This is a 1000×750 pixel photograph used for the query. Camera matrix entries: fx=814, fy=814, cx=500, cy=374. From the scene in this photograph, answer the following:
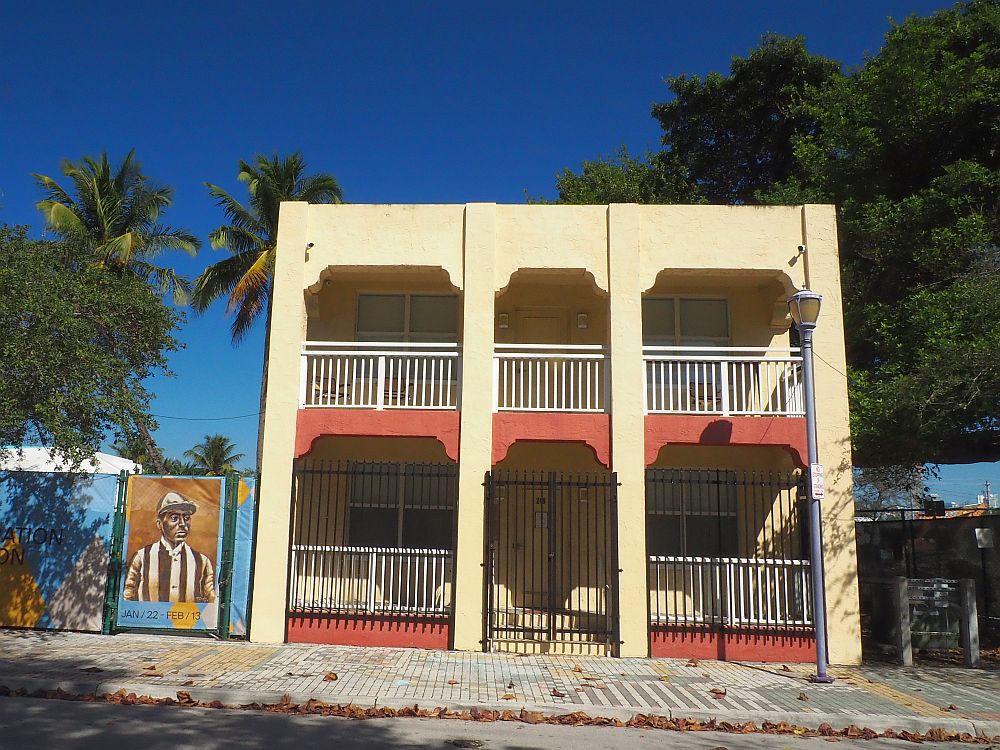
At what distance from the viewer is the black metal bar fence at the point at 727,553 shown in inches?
Answer: 430

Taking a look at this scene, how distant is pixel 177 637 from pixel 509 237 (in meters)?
7.28

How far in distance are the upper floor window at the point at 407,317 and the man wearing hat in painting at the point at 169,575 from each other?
449cm

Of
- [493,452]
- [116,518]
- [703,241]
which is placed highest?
[703,241]

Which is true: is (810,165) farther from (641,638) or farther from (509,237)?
(641,638)

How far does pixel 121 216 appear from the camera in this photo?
23406 mm

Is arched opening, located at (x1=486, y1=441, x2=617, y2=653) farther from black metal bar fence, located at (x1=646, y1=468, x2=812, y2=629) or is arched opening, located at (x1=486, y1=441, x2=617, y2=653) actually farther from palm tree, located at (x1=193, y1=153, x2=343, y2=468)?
palm tree, located at (x1=193, y1=153, x2=343, y2=468)

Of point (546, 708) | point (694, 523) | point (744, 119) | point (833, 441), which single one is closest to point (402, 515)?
point (694, 523)

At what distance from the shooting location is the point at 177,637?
1100 cm

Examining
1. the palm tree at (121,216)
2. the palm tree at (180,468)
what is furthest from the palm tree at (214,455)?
the palm tree at (121,216)

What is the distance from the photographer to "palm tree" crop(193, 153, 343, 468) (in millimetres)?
23000

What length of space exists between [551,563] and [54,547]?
6.91 metres

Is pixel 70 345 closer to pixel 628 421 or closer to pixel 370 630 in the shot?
pixel 370 630

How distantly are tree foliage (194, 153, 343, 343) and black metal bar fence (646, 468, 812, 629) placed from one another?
14201 mm

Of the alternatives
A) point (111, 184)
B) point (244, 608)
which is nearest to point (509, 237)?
point (244, 608)
